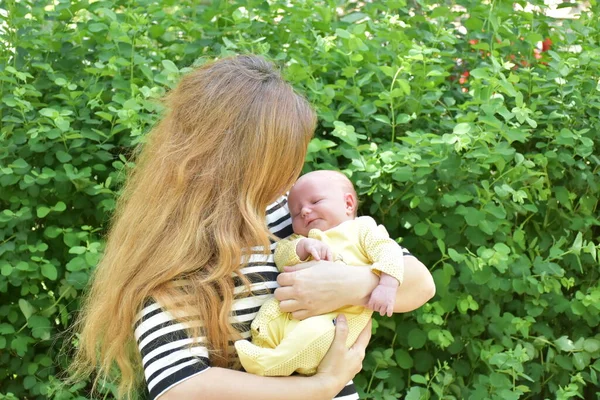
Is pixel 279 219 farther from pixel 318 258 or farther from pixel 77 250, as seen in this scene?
pixel 77 250

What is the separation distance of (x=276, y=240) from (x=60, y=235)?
121 cm

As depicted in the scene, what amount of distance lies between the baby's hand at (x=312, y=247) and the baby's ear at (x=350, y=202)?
28cm

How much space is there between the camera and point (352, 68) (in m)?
3.15

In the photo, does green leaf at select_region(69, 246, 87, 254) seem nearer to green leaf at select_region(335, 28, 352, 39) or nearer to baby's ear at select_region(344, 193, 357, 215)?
baby's ear at select_region(344, 193, 357, 215)

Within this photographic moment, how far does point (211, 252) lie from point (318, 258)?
0.83 ft

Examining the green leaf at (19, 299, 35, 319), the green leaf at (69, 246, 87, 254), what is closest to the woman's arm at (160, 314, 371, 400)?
the green leaf at (69, 246, 87, 254)

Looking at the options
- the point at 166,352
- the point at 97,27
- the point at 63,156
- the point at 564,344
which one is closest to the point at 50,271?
the point at 63,156

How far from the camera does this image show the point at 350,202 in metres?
2.45

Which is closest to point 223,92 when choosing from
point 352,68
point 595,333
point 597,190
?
point 352,68

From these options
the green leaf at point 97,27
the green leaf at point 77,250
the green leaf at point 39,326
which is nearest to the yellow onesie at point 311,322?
the green leaf at point 77,250

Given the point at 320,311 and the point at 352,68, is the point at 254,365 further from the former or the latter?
the point at 352,68

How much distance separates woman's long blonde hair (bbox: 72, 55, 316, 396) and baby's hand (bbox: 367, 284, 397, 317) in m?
0.28

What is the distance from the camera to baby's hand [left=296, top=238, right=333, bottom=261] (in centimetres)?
214

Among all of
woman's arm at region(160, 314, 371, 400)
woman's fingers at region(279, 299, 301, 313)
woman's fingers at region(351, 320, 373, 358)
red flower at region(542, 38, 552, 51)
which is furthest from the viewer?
red flower at region(542, 38, 552, 51)
